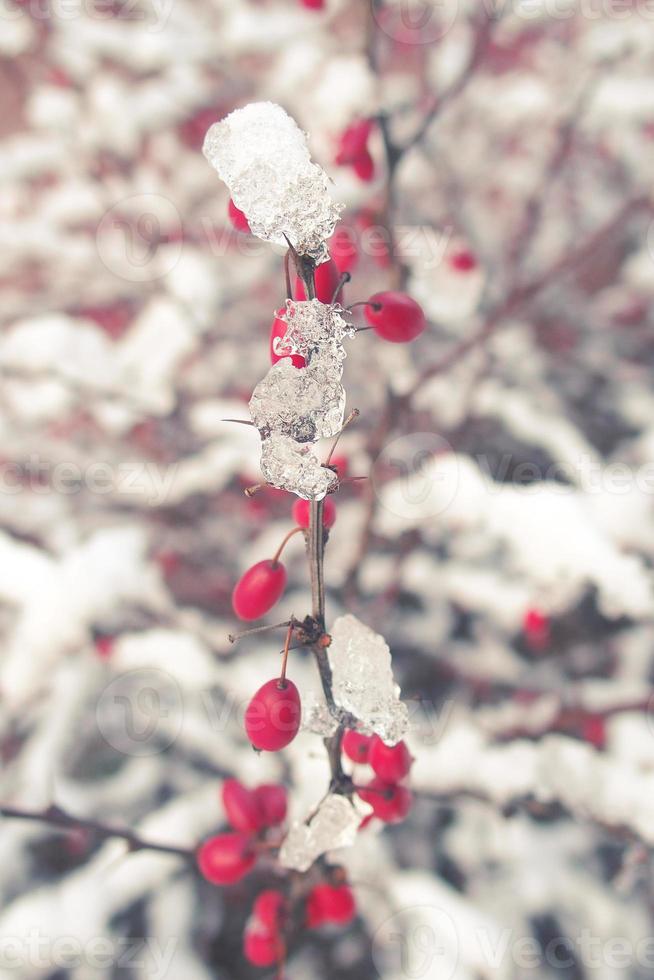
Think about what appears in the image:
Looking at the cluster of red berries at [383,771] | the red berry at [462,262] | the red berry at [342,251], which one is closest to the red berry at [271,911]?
the cluster of red berries at [383,771]

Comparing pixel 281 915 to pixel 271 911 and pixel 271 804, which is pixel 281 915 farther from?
pixel 271 804

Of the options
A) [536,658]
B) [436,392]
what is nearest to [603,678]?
[536,658]

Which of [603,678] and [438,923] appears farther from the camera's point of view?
[603,678]

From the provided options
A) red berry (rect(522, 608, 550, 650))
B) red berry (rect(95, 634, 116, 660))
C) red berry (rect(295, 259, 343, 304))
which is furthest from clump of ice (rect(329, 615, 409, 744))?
red berry (rect(522, 608, 550, 650))

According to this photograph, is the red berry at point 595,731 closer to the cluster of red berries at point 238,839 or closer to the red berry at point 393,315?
the cluster of red berries at point 238,839

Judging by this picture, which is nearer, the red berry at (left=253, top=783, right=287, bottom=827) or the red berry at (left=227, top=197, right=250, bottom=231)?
the red berry at (left=227, top=197, right=250, bottom=231)

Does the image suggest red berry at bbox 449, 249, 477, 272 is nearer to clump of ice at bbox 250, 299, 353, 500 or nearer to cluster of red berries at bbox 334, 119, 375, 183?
cluster of red berries at bbox 334, 119, 375, 183

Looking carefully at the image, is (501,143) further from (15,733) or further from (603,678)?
(15,733)
